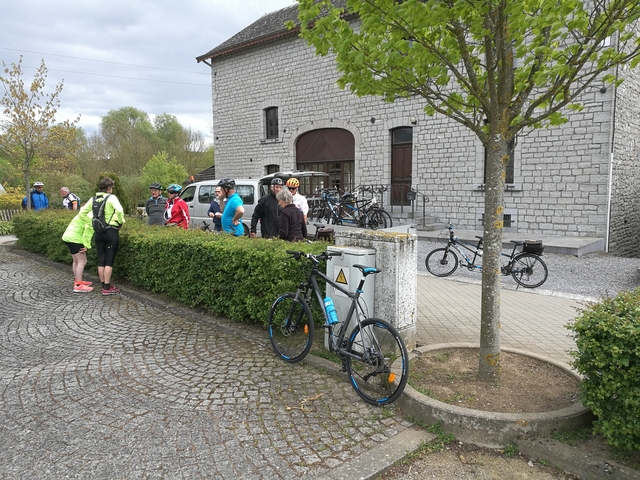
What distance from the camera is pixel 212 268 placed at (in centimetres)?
571

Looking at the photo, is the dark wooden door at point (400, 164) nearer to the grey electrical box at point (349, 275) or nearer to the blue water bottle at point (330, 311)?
the grey electrical box at point (349, 275)

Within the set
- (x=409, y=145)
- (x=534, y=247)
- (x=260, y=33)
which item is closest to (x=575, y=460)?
(x=534, y=247)

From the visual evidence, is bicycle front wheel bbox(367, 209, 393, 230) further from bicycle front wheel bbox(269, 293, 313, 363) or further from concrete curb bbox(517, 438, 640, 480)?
concrete curb bbox(517, 438, 640, 480)

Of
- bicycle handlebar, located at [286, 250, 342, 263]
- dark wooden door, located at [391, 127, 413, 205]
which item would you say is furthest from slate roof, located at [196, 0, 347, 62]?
bicycle handlebar, located at [286, 250, 342, 263]

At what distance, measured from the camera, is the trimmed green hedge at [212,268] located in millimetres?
4949

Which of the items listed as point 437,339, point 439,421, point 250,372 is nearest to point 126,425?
point 250,372

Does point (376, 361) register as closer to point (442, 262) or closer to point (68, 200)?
point (442, 262)

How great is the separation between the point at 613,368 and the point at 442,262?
20.0 feet

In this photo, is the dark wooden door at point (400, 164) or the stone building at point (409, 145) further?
the dark wooden door at point (400, 164)

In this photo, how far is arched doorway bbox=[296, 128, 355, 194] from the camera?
719 inches

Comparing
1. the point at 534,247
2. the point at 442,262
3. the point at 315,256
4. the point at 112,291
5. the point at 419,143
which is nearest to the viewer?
the point at 315,256

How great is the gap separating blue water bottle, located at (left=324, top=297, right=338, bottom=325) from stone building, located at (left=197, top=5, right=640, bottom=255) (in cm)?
437

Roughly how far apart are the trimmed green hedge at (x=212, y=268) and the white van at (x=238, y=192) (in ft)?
13.1

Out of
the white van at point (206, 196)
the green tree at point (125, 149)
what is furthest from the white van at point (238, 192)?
the green tree at point (125, 149)
